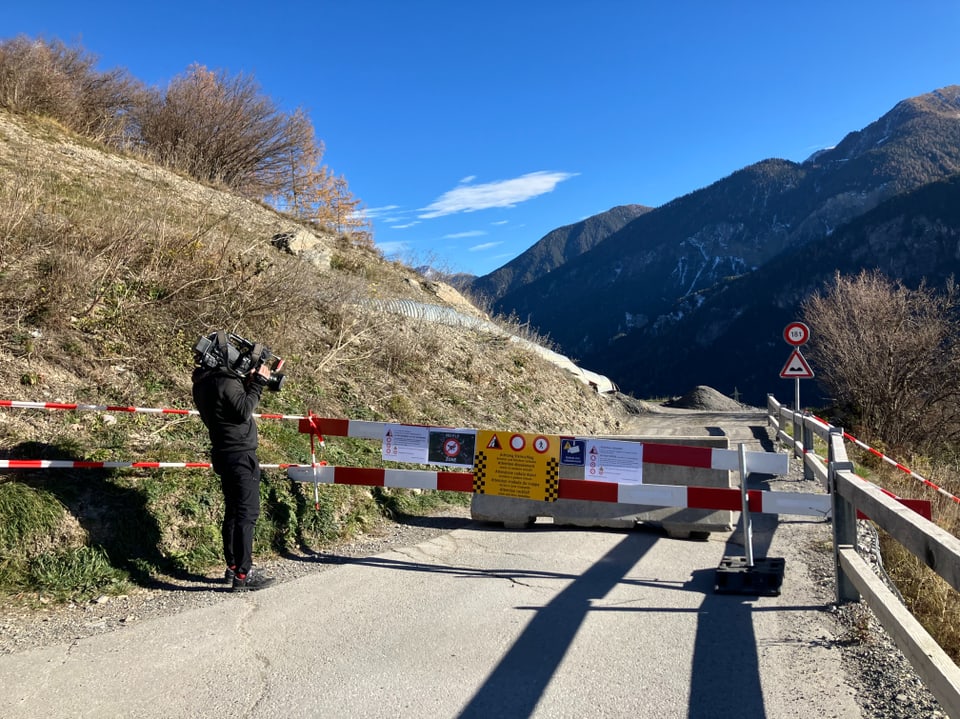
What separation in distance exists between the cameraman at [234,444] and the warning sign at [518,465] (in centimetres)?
222

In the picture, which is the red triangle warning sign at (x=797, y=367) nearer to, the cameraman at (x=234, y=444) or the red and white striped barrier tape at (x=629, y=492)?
the red and white striped barrier tape at (x=629, y=492)

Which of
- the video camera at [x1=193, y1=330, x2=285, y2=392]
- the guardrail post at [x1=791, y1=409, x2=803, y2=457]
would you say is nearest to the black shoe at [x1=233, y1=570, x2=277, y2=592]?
the video camera at [x1=193, y1=330, x2=285, y2=392]

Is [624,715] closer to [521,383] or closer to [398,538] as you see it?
[398,538]

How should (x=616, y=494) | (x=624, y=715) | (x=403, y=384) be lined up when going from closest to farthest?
(x=624, y=715), (x=616, y=494), (x=403, y=384)

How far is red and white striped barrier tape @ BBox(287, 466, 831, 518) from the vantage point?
240 inches

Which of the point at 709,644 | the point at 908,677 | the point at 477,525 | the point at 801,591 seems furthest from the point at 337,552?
the point at 908,677

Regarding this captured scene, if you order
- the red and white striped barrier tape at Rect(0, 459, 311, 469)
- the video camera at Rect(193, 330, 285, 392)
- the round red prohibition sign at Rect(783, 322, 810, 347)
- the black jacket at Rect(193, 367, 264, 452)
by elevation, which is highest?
the round red prohibition sign at Rect(783, 322, 810, 347)

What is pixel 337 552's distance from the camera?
22.0ft

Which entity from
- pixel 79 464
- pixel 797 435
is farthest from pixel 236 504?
pixel 797 435

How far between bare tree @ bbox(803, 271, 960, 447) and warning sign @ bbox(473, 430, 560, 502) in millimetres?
19190

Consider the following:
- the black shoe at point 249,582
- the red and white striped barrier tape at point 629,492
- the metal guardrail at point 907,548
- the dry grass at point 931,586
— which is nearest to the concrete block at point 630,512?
the red and white striped barrier tape at point 629,492

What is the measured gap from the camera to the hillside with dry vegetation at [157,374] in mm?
5605

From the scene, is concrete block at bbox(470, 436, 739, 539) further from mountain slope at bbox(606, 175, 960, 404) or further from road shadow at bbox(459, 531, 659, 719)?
mountain slope at bbox(606, 175, 960, 404)

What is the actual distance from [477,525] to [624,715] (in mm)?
4572
